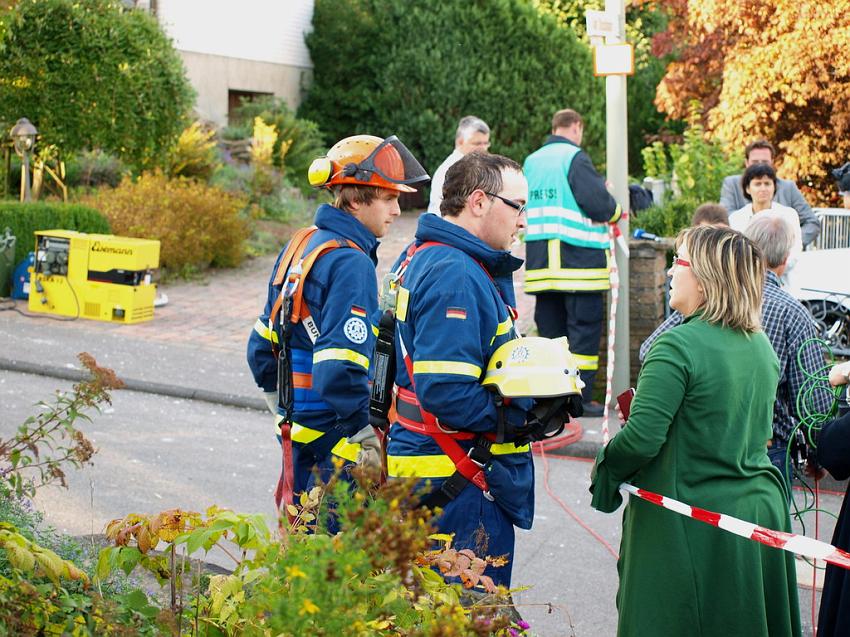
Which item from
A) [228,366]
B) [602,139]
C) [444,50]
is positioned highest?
[444,50]

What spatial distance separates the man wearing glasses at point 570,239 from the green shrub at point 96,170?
11.6 m

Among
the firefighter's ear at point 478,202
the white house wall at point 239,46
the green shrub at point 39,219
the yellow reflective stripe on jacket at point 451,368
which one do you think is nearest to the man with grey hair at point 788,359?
the firefighter's ear at point 478,202

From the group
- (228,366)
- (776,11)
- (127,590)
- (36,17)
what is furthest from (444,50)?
(127,590)

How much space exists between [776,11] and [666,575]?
14.9 metres

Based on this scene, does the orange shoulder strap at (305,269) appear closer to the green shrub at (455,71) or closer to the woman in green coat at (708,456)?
the woman in green coat at (708,456)

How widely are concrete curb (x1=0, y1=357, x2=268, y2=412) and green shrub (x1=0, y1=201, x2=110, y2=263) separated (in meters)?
3.48

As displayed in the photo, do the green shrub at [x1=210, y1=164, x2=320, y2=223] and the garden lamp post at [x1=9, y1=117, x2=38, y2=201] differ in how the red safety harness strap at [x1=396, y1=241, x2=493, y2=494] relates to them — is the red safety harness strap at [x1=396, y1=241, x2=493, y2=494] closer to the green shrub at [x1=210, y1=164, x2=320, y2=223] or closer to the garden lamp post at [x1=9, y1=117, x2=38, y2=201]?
the garden lamp post at [x1=9, y1=117, x2=38, y2=201]

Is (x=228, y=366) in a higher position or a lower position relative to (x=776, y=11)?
lower

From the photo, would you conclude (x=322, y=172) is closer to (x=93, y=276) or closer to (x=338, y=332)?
(x=338, y=332)

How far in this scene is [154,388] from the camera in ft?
33.8

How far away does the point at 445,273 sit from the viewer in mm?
3822

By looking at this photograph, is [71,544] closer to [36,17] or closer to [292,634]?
[292,634]

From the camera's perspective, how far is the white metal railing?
12.4m

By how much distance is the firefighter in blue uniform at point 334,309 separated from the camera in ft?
14.2
